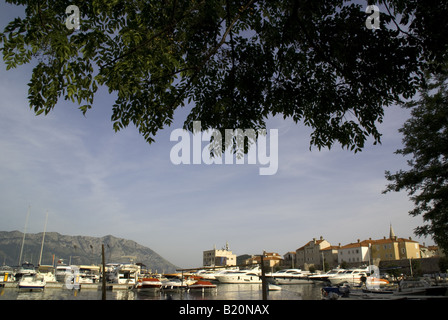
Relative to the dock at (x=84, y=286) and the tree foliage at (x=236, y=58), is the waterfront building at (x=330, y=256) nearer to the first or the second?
the dock at (x=84, y=286)

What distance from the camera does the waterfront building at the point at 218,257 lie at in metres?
146

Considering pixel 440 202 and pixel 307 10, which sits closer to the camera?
pixel 307 10

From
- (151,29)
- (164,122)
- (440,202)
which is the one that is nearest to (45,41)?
(151,29)

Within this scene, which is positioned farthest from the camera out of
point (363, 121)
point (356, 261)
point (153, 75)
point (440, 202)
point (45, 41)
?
point (356, 261)

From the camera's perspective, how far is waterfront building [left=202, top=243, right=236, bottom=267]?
146m

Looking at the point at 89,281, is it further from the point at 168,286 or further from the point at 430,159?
the point at 430,159

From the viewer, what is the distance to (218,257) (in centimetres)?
14712

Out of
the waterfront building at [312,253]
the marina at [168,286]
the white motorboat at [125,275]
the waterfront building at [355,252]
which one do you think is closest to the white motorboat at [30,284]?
the marina at [168,286]

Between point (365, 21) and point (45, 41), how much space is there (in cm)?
541

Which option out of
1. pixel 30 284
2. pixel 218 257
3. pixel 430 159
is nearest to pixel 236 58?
pixel 430 159

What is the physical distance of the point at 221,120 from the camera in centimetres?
655

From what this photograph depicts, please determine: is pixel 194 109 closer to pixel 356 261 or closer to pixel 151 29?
pixel 151 29

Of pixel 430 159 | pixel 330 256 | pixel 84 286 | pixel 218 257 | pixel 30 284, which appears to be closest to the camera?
pixel 430 159
